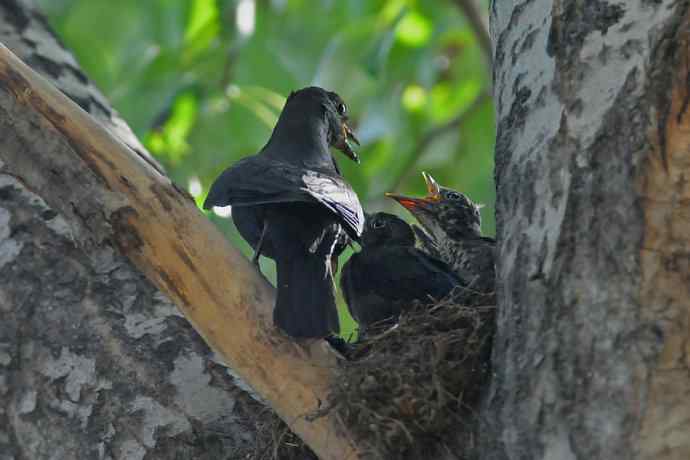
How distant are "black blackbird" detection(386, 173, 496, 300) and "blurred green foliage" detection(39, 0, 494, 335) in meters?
0.65

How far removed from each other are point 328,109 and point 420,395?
6.71 ft

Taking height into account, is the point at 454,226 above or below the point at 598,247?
above

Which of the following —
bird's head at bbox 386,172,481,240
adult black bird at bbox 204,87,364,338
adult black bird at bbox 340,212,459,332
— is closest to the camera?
adult black bird at bbox 204,87,364,338

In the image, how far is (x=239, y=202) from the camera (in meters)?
3.24

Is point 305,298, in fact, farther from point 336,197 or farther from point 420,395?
point 336,197

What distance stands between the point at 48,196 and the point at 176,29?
3533mm

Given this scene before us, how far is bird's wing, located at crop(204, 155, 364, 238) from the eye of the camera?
10.5 ft

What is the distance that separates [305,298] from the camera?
287 centimetres

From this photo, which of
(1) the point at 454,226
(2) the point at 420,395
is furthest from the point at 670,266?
(1) the point at 454,226

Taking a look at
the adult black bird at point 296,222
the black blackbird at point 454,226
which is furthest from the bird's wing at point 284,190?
the black blackbird at point 454,226

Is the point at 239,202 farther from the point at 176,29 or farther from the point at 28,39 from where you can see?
the point at 176,29

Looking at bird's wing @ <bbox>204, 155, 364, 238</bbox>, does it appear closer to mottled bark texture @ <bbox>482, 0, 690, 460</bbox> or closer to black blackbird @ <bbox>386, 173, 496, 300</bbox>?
mottled bark texture @ <bbox>482, 0, 690, 460</bbox>

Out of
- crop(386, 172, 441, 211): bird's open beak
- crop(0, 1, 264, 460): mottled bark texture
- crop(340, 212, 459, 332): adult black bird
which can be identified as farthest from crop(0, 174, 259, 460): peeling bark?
crop(386, 172, 441, 211): bird's open beak

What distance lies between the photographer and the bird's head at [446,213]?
4.66 meters
